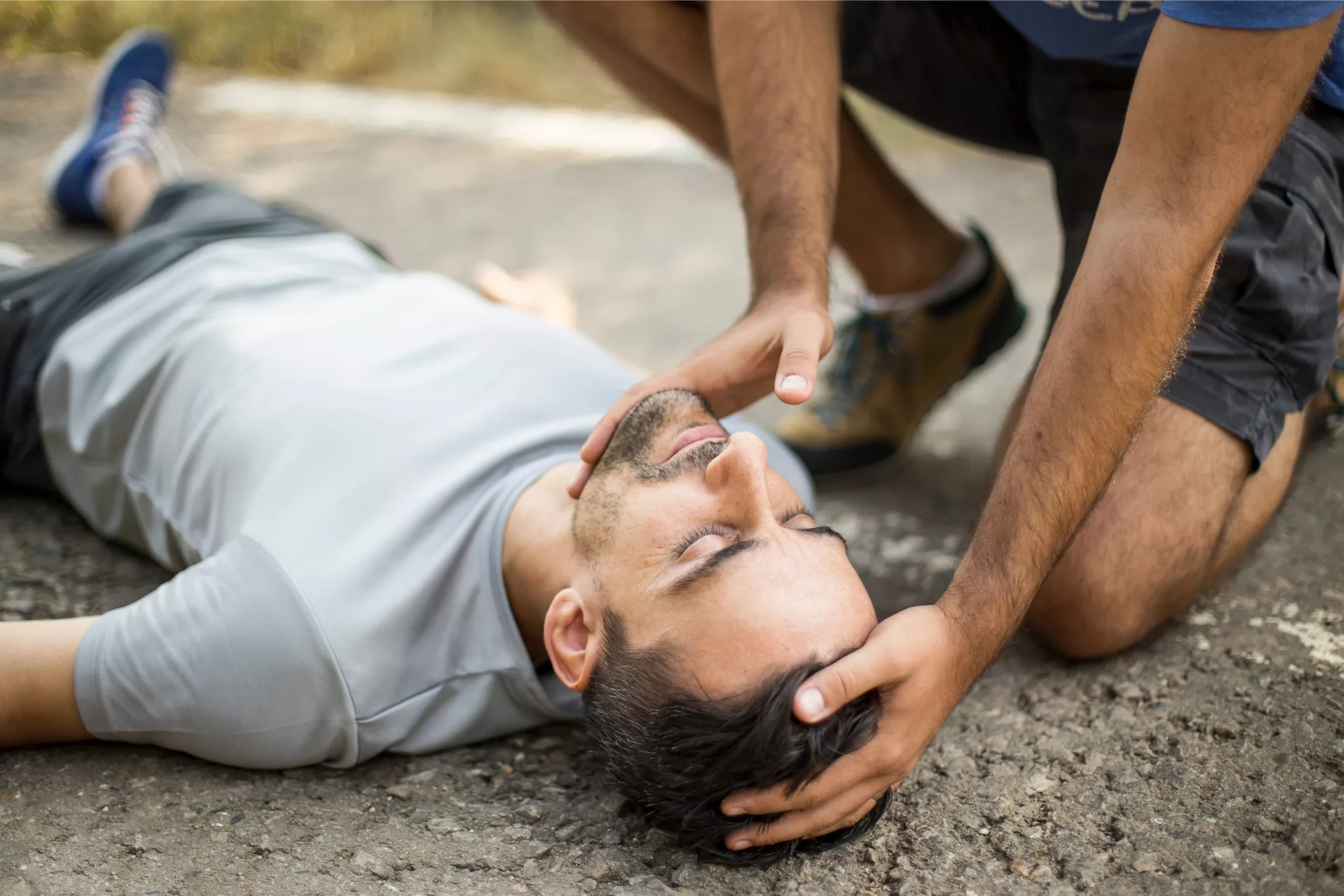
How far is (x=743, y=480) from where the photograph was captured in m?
1.47

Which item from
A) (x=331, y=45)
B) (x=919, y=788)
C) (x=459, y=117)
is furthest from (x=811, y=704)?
(x=331, y=45)

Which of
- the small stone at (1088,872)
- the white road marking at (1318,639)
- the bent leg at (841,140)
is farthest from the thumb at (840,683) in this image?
the bent leg at (841,140)

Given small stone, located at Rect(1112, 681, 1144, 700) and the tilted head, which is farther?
small stone, located at Rect(1112, 681, 1144, 700)

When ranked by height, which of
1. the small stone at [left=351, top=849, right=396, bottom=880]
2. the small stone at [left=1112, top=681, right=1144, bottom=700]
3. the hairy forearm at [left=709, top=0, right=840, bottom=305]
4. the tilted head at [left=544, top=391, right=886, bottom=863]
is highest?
the hairy forearm at [left=709, top=0, right=840, bottom=305]

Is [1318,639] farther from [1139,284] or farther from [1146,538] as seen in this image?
[1139,284]

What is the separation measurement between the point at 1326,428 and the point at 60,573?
261 centimetres

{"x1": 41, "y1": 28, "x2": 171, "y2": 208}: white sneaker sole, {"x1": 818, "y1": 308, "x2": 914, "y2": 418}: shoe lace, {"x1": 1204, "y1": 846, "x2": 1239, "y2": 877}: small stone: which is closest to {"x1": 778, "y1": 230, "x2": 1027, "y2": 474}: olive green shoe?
{"x1": 818, "y1": 308, "x2": 914, "y2": 418}: shoe lace

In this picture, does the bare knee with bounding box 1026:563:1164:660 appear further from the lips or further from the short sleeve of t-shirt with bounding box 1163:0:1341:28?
the short sleeve of t-shirt with bounding box 1163:0:1341:28

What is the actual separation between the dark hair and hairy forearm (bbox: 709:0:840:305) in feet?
2.51

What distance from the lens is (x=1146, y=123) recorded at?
146cm

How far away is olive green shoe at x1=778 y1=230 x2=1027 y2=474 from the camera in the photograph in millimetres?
2516

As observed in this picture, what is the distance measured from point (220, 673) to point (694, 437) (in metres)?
0.74

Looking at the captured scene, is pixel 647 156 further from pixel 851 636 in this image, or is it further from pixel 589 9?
pixel 851 636

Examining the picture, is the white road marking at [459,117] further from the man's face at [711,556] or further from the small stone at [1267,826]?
the small stone at [1267,826]
